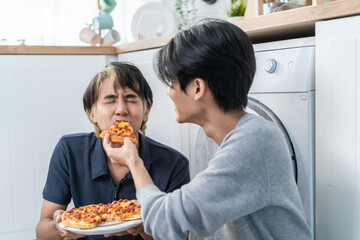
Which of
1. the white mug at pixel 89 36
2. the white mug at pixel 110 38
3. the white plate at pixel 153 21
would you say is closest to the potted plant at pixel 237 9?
the white plate at pixel 153 21

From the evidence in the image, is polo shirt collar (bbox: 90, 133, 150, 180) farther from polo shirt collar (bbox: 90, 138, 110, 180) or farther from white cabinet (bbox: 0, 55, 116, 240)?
white cabinet (bbox: 0, 55, 116, 240)

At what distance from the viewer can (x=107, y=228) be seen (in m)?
1.06

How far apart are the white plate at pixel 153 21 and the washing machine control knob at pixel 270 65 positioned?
128 cm

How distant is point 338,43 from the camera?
4.05ft

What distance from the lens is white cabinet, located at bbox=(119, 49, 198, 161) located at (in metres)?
1.93

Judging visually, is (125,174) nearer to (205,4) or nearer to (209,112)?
(209,112)

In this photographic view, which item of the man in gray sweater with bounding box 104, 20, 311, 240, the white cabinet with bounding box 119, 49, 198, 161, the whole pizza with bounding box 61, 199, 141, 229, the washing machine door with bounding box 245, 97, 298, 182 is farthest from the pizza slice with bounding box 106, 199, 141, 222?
the white cabinet with bounding box 119, 49, 198, 161

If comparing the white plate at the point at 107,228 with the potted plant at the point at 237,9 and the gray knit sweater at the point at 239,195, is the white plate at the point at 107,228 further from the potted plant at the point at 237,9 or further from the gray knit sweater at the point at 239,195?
the potted plant at the point at 237,9

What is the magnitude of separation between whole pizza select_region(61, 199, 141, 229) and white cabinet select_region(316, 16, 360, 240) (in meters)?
0.60

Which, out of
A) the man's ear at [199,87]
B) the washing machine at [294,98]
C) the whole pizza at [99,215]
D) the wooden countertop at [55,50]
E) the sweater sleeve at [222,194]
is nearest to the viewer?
the sweater sleeve at [222,194]

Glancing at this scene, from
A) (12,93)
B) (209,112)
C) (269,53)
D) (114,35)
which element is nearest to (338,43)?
(269,53)

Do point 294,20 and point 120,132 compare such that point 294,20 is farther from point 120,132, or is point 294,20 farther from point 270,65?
point 120,132

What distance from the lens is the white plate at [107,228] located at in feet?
3.43

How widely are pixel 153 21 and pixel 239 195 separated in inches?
79.1
